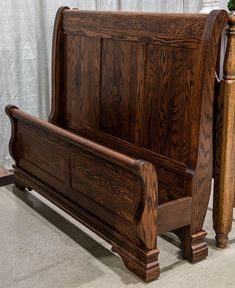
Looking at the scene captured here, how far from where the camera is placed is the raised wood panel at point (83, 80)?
2357 millimetres

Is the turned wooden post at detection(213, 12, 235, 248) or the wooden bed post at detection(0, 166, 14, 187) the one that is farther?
the wooden bed post at detection(0, 166, 14, 187)

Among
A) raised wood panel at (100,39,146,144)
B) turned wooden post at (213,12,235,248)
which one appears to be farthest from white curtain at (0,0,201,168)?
turned wooden post at (213,12,235,248)

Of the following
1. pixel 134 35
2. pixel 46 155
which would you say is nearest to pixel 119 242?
pixel 46 155

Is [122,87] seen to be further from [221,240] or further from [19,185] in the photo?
[19,185]

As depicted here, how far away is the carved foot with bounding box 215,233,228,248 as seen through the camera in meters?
2.07

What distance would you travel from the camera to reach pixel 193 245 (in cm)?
196

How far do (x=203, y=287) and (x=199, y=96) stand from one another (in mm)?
721

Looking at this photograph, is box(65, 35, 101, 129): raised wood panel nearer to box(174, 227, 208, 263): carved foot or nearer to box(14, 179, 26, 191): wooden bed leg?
box(14, 179, 26, 191): wooden bed leg

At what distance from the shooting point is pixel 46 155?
2311 millimetres

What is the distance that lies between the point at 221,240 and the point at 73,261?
0.65 m

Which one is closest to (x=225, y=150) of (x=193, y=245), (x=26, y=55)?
(x=193, y=245)

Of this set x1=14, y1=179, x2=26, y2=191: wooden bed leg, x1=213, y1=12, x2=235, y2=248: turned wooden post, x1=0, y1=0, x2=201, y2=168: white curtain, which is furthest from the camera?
x1=0, y1=0, x2=201, y2=168: white curtain

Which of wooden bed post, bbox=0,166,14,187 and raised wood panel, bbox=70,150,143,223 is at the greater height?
raised wood panel, bbox=70,150,143,223

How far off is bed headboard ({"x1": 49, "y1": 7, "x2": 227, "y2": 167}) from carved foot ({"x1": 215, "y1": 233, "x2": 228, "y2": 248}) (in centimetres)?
41
